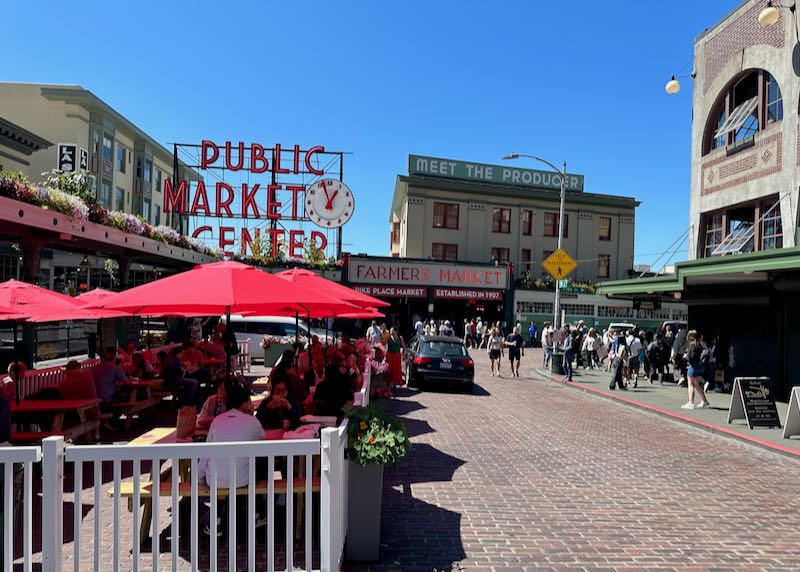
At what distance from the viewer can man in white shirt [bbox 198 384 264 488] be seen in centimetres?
494

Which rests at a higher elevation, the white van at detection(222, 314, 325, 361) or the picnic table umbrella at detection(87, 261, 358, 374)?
the picnic table umbrella at detection(87, 261, 358, 374)

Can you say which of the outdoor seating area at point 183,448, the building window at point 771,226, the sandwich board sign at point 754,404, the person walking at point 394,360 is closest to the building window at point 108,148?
the person walking at point 394,360

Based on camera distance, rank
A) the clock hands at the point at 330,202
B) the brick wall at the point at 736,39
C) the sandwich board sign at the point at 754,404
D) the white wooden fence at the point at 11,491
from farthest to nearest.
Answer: the clock hands at the point at 330,202 → the brick wall at the point at 736,39 → the sandwich board sign at the point at 754,404 → the white wooden fence at the point at 11,491

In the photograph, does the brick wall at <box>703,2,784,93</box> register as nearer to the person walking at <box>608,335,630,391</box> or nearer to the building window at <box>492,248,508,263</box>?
the person walking at <box>608,335,630,391</box>

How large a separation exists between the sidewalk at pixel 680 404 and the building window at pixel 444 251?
1746 cm

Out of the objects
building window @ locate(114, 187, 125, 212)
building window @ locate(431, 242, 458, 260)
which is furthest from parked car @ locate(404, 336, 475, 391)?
building window @ locate(114, 187, 125, 212)

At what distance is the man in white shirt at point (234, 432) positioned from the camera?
494 cm

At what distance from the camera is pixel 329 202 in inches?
1300

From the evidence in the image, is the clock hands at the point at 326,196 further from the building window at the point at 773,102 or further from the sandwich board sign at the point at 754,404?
the sandwich board sign at the point at 754,404

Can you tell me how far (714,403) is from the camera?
14727 millimetres

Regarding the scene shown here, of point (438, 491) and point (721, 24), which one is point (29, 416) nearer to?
point (438, 491)

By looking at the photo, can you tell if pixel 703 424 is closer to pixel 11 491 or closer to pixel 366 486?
pixel 366 486

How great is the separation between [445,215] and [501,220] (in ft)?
13.1

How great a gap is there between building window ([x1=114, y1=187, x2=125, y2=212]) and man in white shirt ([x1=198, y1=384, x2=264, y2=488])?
150ft
